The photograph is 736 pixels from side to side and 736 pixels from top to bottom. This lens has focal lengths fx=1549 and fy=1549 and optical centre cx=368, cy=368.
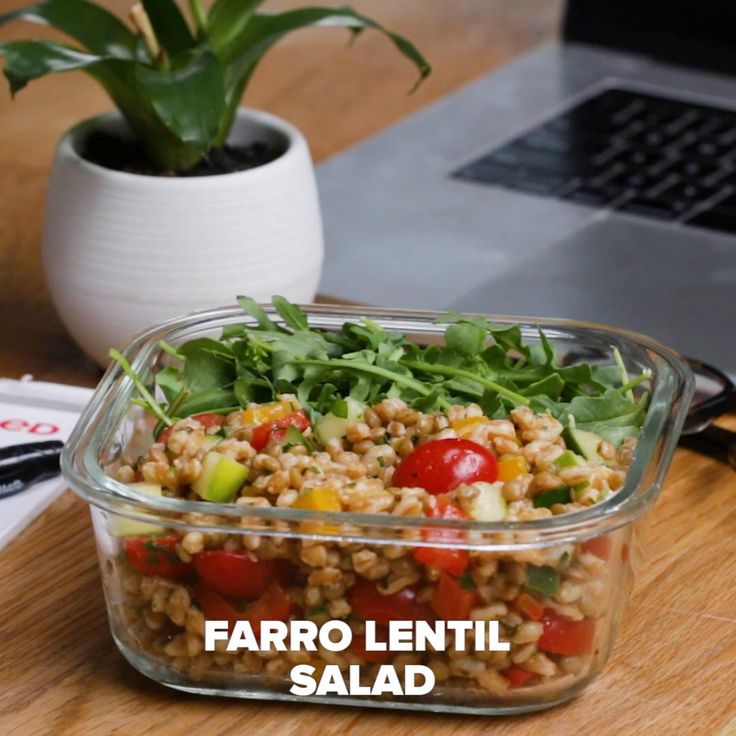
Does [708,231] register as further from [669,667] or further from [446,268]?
[669,667]

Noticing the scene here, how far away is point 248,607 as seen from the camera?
823 mm

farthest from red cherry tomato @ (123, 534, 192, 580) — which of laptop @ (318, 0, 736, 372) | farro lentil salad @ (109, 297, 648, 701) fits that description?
laptop @ (318, 0, 736, 372)

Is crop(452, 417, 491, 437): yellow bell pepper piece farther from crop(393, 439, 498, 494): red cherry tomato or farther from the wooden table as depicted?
the wooden table

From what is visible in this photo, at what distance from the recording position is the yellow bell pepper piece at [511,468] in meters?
0.86

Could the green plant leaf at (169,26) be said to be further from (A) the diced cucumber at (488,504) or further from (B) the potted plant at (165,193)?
(A) the diced cucumber at (488,504)

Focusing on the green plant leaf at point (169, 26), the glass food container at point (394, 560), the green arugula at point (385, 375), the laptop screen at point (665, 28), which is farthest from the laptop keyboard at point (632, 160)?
the glass food container at point (394, 560)

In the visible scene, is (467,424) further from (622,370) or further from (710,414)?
(710,414)

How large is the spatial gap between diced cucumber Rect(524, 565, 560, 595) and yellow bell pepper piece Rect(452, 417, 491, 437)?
107 mm

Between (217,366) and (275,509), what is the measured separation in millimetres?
222

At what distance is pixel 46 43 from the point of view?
1163mm

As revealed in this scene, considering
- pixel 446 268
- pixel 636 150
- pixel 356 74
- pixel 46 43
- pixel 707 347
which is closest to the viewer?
pixel 46 43

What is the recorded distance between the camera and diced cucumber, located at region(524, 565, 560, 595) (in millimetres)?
807

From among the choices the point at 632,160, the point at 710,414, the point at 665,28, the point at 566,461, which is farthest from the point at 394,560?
the point at 665,28

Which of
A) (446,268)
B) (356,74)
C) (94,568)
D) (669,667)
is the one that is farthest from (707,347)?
(356,74)
